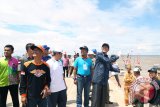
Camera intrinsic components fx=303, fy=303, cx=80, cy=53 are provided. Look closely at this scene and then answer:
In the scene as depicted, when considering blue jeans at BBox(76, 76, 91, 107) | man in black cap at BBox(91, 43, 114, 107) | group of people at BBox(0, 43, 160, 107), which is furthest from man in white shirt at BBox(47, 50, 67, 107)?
blue jeans at BBox(76, 76, 91, 107)

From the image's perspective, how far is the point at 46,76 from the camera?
5.70m

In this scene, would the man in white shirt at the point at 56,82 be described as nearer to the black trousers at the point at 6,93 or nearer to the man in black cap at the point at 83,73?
the black trousers at the point at 6,93

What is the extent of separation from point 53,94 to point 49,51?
1.51 metres

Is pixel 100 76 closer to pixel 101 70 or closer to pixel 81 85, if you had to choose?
pixel 101 70

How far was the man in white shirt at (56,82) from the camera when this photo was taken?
6.43 meters

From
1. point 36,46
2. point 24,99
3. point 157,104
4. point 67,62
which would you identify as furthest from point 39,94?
point 67,62

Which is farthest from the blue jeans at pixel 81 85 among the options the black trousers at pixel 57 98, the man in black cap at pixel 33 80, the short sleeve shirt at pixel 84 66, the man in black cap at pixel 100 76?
the man in black cap at pixel 33 80

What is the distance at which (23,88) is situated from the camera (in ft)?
18.1

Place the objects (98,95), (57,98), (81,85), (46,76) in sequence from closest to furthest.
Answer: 1. (46,76)
2. (57,98)
3. (98,95)
4. (81,85)

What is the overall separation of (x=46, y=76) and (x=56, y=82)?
78cm

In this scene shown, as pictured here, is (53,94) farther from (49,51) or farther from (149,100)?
(149,100)

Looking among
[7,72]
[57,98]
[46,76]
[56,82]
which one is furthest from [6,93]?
[46,76]

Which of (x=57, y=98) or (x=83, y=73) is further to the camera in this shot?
(x=83, y=73)

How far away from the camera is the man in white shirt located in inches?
253
